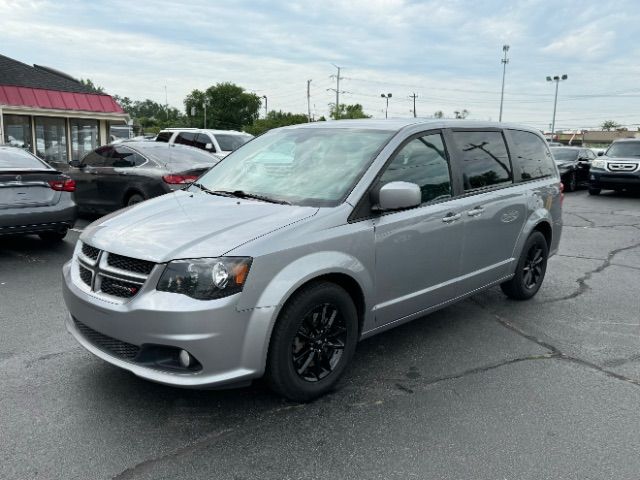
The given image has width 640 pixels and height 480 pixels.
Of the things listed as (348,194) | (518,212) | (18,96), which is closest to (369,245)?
(348,194)

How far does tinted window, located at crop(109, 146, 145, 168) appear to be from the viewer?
9.49m

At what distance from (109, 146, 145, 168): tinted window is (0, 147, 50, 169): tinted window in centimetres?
177

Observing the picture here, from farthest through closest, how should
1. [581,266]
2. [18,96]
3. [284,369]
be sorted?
[18,96], [581,266], [284,369]

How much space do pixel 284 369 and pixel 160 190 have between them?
247 inches

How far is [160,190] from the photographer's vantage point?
29.3ft

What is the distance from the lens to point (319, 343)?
3.53m

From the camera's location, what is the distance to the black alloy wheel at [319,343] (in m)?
3.45

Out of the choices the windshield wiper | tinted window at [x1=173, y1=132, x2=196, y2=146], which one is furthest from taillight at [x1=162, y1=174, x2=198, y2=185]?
tinted window at [x1=173, y1=132, x2=196, y2=146]

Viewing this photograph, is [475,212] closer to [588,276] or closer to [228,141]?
[588,276]

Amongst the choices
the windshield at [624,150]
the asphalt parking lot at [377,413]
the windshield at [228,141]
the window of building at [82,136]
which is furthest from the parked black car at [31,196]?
the windshield at [624,150]

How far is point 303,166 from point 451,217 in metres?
1.21

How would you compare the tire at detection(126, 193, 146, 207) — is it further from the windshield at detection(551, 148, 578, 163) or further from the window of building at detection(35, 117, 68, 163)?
the windshield at detection(551, 148, 578, 163)

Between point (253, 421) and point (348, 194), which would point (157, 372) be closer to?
point (253, 421)

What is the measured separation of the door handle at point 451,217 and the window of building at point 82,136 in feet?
62.3
